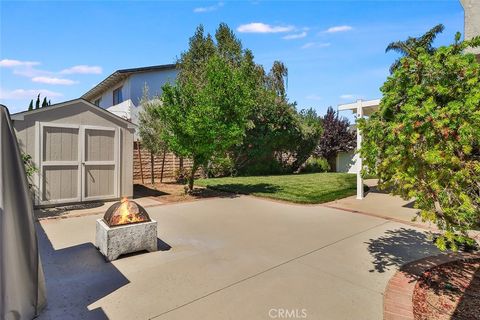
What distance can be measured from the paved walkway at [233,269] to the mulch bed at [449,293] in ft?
1.50

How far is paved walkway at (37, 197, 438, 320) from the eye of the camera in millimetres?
3348

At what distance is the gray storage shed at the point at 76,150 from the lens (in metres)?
7.94

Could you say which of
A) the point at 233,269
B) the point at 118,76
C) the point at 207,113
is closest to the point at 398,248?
the point at 233,269

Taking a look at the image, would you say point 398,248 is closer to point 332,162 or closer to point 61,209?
point 61,209

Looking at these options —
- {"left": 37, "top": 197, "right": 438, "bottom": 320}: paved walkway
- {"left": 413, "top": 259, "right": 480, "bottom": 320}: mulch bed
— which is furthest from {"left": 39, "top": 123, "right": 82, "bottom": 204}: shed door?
{"left": 413, "top": 259, "right": 480, "bottom": 320}: mulch bed

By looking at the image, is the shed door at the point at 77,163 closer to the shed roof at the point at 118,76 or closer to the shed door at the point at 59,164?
the shed door at the point at 59,164

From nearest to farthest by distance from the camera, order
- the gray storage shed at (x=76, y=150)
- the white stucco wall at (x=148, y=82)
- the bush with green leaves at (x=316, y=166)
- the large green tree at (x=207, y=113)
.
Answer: the gray storage shed at (x=76, y=150) < the large green tree at (x=207, y=113) < the white stucco wall at (x=148, y=82) < the bush with green leaves at (x=316, y=166)

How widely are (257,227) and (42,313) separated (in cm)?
452

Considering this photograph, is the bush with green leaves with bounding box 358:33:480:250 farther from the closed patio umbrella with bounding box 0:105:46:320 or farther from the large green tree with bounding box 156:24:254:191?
the large green tree with bounding box 156:24:254:191

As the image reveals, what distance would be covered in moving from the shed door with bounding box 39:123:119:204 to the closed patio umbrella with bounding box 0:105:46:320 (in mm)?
6036

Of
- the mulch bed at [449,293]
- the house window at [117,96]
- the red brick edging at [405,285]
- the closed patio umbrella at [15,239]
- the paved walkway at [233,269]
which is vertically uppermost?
the house window at [117,96]

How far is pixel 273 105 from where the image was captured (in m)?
19.0

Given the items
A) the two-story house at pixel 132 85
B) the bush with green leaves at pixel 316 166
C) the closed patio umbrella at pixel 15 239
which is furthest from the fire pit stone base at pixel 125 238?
the bush with green leaves at pixel 316 166

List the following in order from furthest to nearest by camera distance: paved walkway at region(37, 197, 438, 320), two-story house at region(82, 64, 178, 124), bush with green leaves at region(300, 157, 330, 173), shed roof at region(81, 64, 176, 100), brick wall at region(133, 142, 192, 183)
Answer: bush with green leaves at region(300, 157, 330, 173)
two-story house at region(82, 64, 178, 124)
shed roof at region(81, 64, 176, 100)
brick wall at region(133, 142, 192, 183)
paved walkway at region(37, 197, 438, 320)
